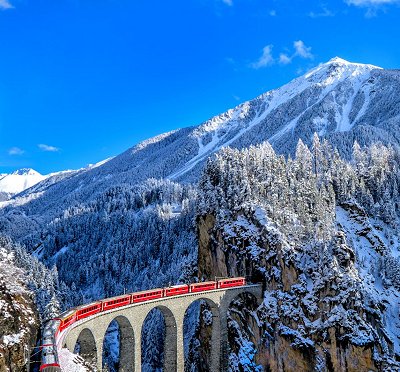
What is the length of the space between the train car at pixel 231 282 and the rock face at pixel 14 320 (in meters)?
25.9

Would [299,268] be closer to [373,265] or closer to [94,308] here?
[373,265]

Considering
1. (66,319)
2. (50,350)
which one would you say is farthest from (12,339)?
(66,319)

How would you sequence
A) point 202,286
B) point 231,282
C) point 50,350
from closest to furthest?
point 50,350
point 202,286
point 231,282

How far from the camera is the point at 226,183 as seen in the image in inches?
3177

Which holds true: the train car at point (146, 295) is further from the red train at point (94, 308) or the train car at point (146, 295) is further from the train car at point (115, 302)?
the train car at point (115, 302)

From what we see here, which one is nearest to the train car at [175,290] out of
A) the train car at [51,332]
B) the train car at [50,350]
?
the train car at [51,332]

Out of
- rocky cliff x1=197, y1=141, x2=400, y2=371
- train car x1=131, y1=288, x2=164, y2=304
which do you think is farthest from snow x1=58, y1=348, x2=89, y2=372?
rocky cliff x1=197, y1=141, x2=400, y2=371

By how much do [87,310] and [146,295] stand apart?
8.34m

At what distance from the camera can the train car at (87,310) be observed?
139ft

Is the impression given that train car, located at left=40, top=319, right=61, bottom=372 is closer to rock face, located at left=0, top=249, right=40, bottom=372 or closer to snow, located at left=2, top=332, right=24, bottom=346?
snow, located at left=2, top=332, right=24, bottom=346

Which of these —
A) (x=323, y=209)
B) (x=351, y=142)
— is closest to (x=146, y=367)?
(x=323, y=209)

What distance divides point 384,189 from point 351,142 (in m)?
65.5

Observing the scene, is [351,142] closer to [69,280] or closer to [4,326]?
[69,280]

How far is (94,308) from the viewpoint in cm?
4422
